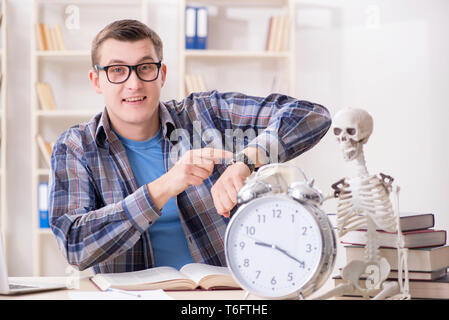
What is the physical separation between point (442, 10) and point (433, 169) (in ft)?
3.92

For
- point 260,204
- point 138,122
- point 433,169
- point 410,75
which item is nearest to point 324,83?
point 410,75

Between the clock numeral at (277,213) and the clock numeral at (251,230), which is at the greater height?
the clock numeral at (277,213)

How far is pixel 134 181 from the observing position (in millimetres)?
1692

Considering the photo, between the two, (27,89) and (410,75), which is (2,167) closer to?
(27,89)

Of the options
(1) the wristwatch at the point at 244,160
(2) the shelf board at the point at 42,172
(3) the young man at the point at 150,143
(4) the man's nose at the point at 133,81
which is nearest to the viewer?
(1) the wristwatch at the point at 244,160

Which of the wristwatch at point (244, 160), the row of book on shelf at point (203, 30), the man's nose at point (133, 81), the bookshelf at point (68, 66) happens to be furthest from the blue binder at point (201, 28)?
the wristwatch at point (244, 160)

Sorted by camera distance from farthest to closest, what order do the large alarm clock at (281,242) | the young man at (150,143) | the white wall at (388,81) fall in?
the white wall at (388,81) < the young man at (150,143) < the large alarm clock at (281,242)

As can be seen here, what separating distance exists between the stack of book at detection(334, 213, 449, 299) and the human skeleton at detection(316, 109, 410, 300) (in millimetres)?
27

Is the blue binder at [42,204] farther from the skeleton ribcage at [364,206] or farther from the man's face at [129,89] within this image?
the skeleton ribcage at [364,206]

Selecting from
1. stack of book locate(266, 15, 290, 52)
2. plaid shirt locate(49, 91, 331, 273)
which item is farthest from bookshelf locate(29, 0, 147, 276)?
plaid shirt locate(49, 91, 331, 273)

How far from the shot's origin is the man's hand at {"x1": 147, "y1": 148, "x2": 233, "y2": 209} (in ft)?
4.04

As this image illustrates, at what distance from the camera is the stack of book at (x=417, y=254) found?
104 centimetres

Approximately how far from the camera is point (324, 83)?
409 centimetres

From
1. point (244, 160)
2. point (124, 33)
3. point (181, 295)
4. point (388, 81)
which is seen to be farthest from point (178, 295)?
point (388, 81)
